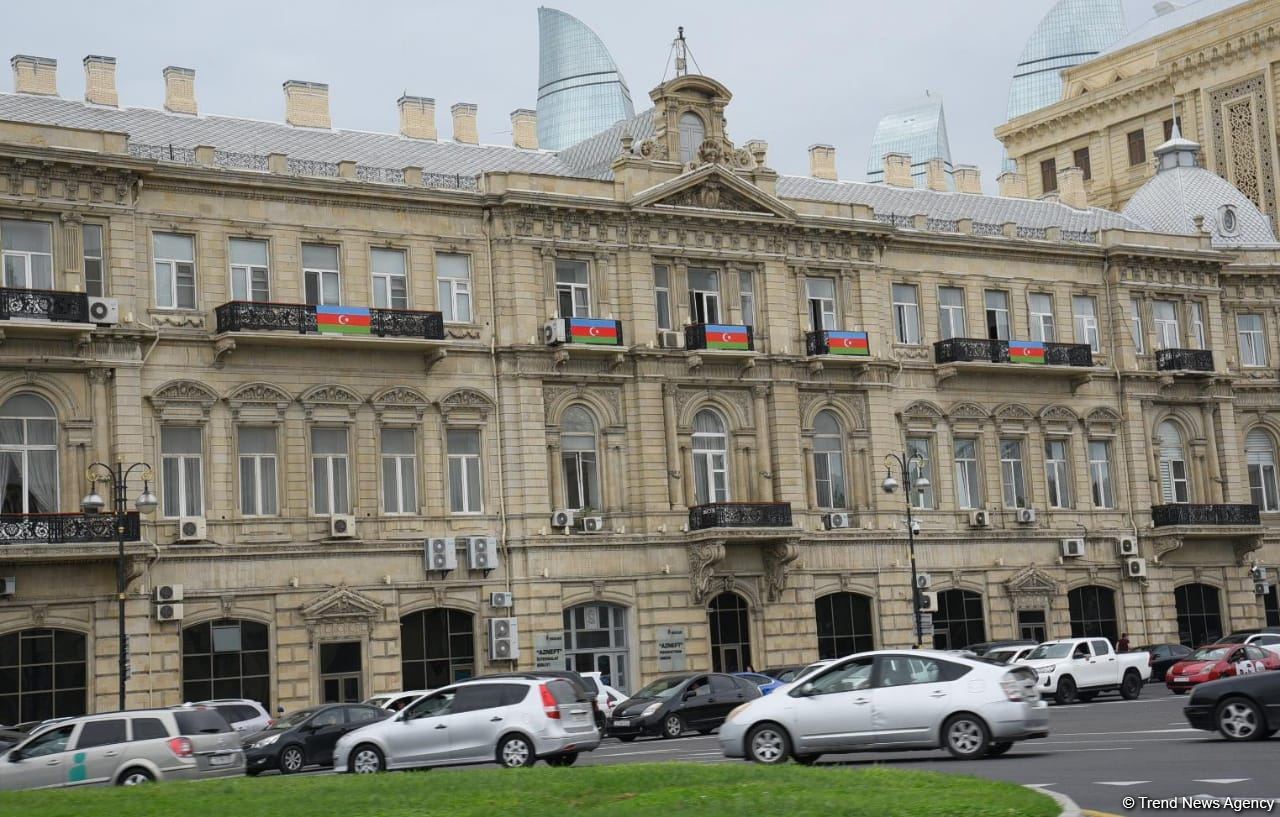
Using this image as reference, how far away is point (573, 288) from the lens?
52.0 meters

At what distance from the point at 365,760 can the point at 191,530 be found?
16829 mm

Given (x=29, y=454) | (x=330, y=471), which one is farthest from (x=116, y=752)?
(x=330, y=471)

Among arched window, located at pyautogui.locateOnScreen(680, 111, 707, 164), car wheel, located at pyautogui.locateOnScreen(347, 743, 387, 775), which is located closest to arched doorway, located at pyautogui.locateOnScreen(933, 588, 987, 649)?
arched window, located at pyautogui.locateOnScreen(680, 111, 707, 164)

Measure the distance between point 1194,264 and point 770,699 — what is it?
43.5 m

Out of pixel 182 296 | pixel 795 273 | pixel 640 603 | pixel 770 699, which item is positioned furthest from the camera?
pixel 795 273

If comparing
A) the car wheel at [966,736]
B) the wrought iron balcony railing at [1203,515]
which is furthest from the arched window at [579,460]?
the car wheel at [966,736]

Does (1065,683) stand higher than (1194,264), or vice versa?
(1194,264)

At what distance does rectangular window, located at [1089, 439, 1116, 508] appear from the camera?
6100 centimetres

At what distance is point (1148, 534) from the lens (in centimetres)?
6084

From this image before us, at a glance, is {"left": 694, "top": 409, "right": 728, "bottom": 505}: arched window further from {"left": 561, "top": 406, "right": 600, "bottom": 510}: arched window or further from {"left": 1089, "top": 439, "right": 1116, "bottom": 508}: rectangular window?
{"left": 1089, "top": 439, "right": 1116, "bottom": 508}: rectangular window

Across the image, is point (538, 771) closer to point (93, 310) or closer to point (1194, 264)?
point (93, 310)

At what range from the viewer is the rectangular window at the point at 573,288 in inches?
2039

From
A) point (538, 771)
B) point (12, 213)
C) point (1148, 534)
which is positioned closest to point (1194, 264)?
point (1148, 534)

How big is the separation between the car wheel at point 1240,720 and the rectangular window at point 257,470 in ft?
90.3
